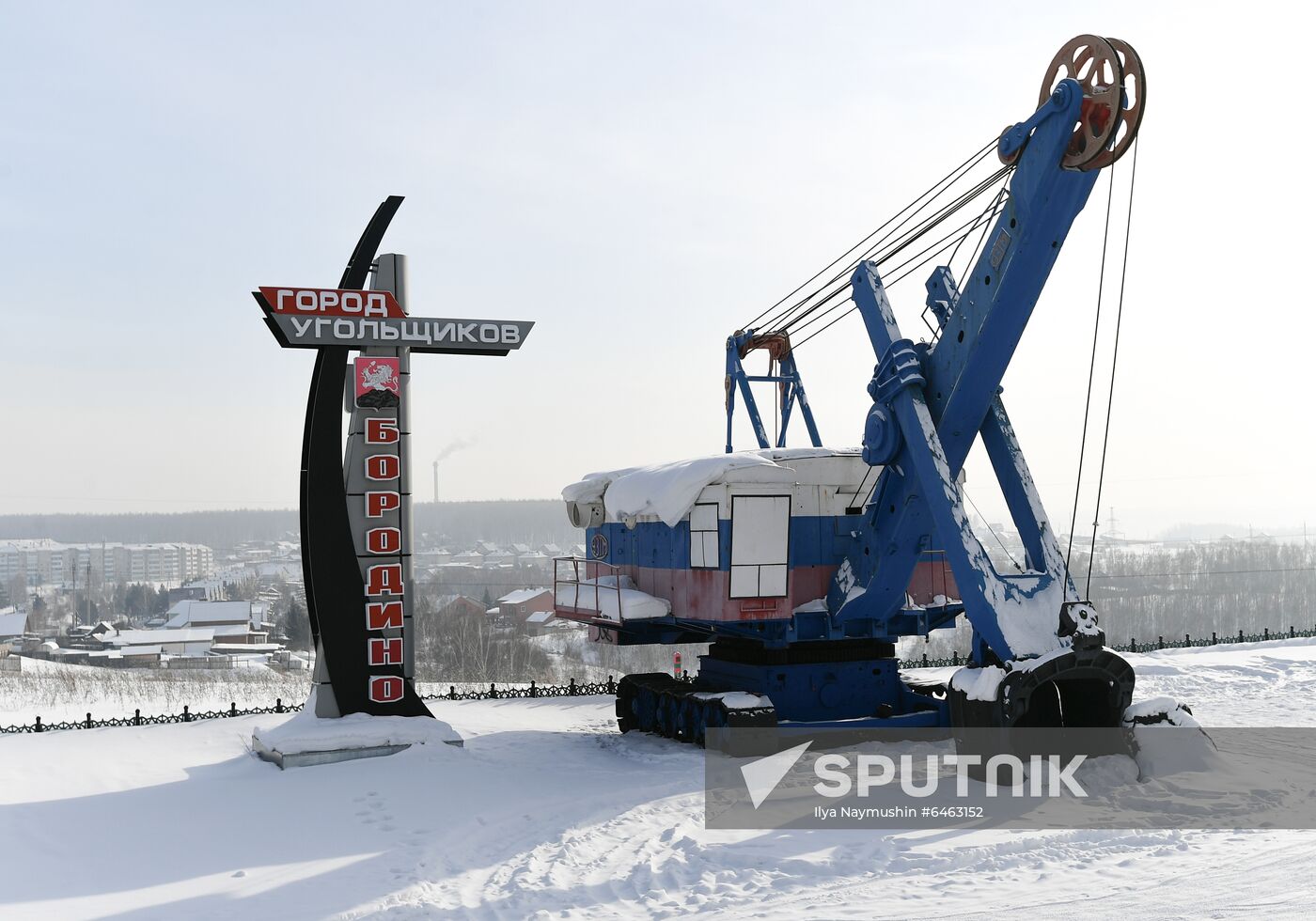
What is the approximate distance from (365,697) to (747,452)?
22.7 feet

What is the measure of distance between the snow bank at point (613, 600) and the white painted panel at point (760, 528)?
2037mm

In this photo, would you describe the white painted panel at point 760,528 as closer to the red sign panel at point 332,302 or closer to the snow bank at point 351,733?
the snow bank at point 351,733

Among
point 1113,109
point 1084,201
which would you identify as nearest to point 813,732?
point 1084,201

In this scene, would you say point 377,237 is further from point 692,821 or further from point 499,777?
point 692,821

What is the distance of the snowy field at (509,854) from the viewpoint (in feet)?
28.9

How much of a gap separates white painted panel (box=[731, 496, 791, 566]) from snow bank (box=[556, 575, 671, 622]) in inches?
80.2

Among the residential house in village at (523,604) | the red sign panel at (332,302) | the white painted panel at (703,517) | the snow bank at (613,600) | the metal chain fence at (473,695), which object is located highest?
the red sign panel at (332,302)

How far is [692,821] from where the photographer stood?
457 inches

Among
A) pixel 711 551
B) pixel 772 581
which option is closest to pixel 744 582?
pixel 772 581

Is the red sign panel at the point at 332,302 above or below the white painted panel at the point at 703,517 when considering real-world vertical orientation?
above

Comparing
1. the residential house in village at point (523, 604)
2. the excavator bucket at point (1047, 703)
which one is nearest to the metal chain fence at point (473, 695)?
the excavator bucket at point (1047, 703)

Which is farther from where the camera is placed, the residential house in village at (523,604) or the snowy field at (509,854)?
the residential house in village at (523,604)

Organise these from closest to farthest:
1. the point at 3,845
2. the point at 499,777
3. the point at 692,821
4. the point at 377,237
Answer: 1. the point at 3,845
2. the point at 692,821
3. the point at 499,777
4. the point at 377,237

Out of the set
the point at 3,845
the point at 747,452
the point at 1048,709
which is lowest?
the point at 3,845
